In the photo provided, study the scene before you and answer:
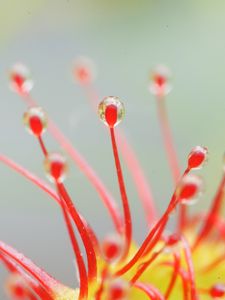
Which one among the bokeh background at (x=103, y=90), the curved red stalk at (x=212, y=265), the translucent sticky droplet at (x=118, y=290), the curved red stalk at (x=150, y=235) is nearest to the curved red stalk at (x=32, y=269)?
the curved red stalk at (x=150, y=235)

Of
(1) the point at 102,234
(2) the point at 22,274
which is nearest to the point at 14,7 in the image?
(1) the point at 102,234

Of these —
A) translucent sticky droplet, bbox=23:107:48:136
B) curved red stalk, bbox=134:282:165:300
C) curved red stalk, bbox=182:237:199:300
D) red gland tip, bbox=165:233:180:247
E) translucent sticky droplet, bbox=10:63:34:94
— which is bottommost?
curved red stalk, bbox=134:282:165:300

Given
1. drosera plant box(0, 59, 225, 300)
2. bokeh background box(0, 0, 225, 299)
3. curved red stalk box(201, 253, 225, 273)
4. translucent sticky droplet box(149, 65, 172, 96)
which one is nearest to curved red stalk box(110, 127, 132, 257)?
drosera plant box(0, 59, 225, 300)

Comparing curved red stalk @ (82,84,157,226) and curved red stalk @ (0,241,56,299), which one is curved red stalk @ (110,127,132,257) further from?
curved red stalk @ (82,84,157,226)

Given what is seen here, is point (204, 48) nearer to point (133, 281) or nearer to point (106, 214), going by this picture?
point (106, 214)

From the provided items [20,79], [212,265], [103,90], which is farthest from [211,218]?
[103,90]

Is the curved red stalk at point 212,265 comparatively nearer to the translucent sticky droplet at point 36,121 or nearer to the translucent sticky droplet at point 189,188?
the translucent sticky droplet at point 189,188
